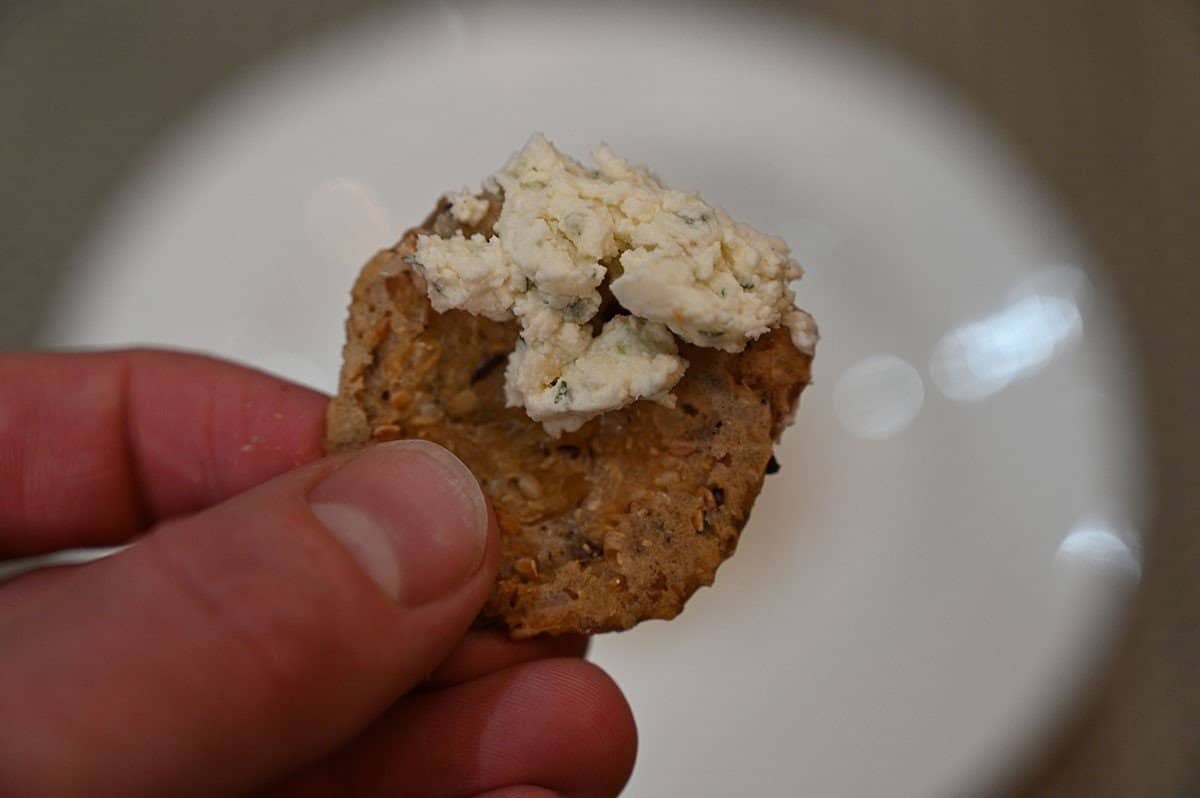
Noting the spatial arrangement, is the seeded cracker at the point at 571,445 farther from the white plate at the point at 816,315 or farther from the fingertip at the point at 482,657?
the white plate at the point at 816,315

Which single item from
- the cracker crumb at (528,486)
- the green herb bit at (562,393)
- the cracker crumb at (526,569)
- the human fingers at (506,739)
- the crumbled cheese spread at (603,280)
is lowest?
the human fingers at (506,739)

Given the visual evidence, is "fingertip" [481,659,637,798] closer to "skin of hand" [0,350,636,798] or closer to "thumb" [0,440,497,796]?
"skin of hand" [0,350,636,798]

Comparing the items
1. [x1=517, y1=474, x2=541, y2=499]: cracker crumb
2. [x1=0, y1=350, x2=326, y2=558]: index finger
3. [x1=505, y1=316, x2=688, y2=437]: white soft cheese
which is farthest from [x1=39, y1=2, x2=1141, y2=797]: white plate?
[x1=505, y1=316, x2=688, y2=437]: white soft cheese

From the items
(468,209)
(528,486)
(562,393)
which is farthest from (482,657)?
(468,209)

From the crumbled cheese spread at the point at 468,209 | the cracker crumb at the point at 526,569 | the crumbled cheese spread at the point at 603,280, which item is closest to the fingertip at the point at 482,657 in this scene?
the cracker crumb at the point at 526,569

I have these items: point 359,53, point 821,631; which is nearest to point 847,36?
point 359,53

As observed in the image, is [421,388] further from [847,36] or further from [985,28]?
[985,28]
